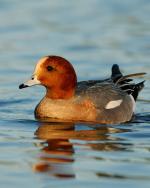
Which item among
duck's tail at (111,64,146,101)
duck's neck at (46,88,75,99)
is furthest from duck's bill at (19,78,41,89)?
duck's tail at (111,64,146,101)

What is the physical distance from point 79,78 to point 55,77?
115 inches

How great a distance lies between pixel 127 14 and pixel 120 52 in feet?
10.4

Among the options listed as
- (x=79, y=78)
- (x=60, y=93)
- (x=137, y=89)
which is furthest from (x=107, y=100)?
(x=79, y=78)

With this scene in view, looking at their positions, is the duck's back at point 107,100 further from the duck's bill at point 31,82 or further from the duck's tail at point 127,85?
the duck's bill at point 31,82

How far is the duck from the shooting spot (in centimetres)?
1238

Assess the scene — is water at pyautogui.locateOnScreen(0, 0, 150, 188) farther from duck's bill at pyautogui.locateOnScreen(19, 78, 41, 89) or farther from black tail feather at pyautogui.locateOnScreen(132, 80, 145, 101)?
duck's bill at pyautogui.locateOnScreen(19, 78, 41, 89)

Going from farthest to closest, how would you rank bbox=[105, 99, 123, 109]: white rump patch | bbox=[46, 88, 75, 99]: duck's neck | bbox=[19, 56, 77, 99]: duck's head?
1. bbox=[105, 99, 123, 109]: white rump patch
2. bbox=[46, 88, 75, 99]: duck's neck
3. bbox=[19, 56, 77, 99]: duck's head

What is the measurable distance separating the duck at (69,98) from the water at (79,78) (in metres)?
0.26

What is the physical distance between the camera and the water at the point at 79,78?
9.26 m

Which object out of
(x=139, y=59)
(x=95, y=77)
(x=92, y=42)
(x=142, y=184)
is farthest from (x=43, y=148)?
(x=92, y=42)

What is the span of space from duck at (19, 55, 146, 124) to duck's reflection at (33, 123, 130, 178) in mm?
279

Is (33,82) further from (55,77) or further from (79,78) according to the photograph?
(79,78)

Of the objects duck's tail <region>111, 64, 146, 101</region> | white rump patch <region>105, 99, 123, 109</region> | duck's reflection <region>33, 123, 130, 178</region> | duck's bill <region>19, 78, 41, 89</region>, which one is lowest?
duck's reflection <region>33, 123, 130, 178</region>

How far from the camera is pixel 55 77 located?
491 inches
